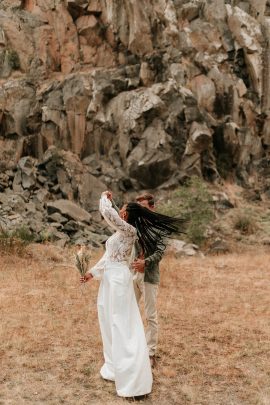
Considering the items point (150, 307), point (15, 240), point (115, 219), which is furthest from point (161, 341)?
point (15, 240)

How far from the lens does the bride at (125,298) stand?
17.7 feet

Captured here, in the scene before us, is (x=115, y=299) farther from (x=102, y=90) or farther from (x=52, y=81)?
(x=52, y=81)

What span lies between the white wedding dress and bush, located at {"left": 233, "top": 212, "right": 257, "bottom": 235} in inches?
688

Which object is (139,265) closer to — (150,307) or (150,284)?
(150,284)

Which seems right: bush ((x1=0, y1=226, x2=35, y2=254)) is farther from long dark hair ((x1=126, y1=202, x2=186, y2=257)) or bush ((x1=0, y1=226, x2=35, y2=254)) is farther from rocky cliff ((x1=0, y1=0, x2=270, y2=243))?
long dark hair ((x1=126, y1=202, x2=186, y2=257))

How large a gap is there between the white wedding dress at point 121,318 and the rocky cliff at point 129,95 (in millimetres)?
16535

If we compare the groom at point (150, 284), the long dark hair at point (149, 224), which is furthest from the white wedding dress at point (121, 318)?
the groom at point (150, 284)

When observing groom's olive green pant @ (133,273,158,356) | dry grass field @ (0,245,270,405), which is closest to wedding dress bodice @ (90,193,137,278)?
groom's olive green pant @ (133,273,158,356)

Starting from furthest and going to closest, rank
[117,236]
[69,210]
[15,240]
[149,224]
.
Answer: [69,210]
[15,240]
[149,224]
[117,236]

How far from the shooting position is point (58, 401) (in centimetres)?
538

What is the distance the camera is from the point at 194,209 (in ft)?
68.8

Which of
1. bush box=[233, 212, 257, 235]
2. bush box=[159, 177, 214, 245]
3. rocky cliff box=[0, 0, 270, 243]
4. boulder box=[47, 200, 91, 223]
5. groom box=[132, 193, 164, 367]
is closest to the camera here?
groom box=[132, 193, 164, 367]

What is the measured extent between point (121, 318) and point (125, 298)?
0.23 meters

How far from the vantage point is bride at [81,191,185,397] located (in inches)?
213
